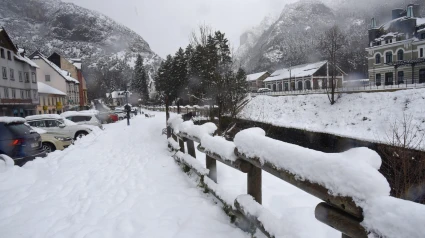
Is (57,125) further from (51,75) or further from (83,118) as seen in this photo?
(51,75)

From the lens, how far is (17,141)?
763 cm

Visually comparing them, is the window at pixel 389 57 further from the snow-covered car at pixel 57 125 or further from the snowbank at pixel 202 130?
the snowbank at pixel 202 130

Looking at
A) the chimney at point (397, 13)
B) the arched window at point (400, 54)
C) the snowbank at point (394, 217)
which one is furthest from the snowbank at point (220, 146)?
the chimney at point (397, 13)

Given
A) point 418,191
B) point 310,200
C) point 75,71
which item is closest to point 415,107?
point 418,191

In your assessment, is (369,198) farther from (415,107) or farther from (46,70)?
(46,70)

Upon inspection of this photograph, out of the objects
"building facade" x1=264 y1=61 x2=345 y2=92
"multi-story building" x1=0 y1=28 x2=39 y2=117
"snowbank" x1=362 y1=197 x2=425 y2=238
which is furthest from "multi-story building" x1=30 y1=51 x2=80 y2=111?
"snowbank" x1=362 y1=197 x2=425 y2=238

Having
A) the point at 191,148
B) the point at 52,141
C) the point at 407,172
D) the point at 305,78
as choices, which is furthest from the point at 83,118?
the point at 305,78

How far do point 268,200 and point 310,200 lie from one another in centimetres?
70

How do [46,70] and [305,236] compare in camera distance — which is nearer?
[305,236]

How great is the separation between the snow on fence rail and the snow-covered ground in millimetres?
17295

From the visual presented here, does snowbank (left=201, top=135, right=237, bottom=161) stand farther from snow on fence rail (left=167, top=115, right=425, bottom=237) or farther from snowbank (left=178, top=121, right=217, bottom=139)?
snowbank (left=178, top=121, right=217, bottom=139)

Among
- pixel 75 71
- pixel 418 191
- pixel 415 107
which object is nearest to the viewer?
pixel 418 191

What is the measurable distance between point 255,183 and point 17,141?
25.1 feet

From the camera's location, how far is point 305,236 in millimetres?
2492
